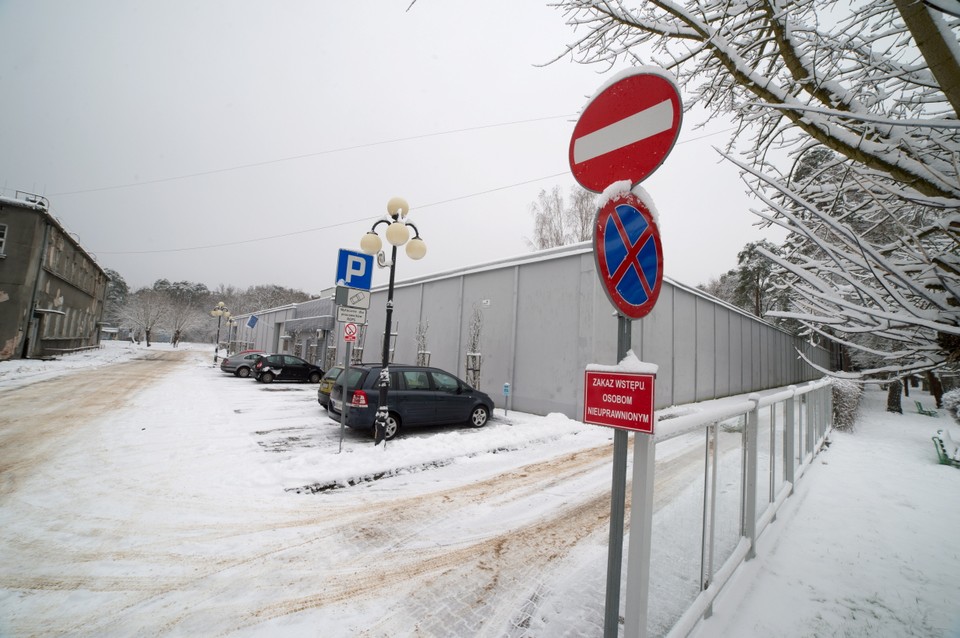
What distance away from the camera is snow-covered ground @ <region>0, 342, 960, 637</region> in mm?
2850

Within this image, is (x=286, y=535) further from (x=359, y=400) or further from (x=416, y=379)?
(x=416, y=379)

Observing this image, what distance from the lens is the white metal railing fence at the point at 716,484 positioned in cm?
215

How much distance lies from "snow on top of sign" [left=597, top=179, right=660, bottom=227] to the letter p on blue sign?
20.6ft

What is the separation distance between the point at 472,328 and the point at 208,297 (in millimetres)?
101469

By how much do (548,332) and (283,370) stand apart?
15.0 metres

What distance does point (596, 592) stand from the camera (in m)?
3.26

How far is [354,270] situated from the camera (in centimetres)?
773

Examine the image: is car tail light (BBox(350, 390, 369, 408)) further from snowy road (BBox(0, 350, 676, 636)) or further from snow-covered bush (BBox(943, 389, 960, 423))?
snow-covered bush (BBox(943, 389, 960, 423))

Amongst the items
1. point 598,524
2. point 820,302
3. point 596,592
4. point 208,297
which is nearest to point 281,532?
point 596,592

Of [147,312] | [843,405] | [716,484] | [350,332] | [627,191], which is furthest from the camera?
[147,312]

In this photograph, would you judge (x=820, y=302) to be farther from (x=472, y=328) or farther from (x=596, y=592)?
(x=472, y=328)

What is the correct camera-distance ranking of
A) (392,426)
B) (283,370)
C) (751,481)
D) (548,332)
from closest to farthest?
(751,481) → (392,426) → (548,332) → (283,370)

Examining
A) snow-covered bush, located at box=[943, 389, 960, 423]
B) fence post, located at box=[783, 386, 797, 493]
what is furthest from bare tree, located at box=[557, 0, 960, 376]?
Result: snow-covered bush, located at box=[943, 389, 960, 423]

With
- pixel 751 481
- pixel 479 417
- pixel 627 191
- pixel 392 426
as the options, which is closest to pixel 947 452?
pixel 751 481
